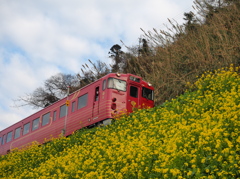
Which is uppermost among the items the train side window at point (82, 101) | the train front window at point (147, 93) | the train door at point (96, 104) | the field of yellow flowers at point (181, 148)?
the train front window at point (147, 93)

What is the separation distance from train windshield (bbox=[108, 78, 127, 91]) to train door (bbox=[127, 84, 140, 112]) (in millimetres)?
304

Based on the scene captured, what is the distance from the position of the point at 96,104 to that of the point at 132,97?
1.66 m

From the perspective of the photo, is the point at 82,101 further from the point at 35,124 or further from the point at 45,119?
the point at 35,124

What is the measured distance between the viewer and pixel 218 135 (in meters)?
6.86

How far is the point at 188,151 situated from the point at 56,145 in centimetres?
842

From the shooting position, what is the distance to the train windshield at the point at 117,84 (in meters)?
14.7

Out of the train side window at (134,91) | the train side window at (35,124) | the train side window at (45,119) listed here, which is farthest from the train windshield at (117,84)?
the train side window at (35,124)

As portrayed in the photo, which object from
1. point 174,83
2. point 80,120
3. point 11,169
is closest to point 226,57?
point 174,83

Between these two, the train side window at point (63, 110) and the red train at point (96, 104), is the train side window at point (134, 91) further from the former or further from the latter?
the train side window at point (63, 110)

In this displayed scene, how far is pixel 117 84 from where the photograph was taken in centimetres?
1492

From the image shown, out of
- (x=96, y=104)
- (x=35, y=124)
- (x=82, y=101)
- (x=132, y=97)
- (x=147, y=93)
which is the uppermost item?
(x=147, y=93)

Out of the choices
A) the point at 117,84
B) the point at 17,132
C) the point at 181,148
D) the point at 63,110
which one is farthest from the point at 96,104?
the point at 17,132

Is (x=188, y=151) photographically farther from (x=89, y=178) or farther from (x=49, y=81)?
(x=49, y=81)

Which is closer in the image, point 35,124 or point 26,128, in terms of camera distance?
point 35,124
